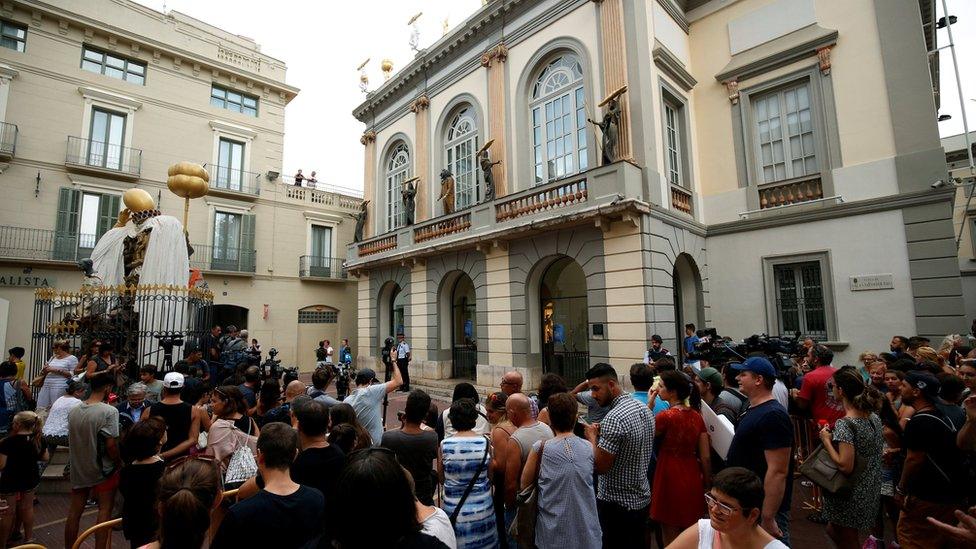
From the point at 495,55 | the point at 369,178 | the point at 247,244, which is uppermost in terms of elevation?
the point at 495,55

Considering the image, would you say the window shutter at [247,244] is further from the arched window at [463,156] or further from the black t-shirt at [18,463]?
the black t-shirt at [18,463]

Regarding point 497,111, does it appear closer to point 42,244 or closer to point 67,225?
point 67,225

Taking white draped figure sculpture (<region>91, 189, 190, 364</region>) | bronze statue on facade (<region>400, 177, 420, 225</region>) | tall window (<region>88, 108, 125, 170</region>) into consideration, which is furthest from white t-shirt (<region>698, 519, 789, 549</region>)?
tall window (<region>88, 108, 125, 170</region>)

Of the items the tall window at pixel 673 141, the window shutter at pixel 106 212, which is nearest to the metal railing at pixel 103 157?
the window shutter at pixel 106 212

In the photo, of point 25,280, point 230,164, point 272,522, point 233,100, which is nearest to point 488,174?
point 272,522

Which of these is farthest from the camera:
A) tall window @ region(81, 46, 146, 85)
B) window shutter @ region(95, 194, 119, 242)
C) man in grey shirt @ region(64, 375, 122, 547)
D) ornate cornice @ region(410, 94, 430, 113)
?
tall window @ region(81, 46, 146, 85)

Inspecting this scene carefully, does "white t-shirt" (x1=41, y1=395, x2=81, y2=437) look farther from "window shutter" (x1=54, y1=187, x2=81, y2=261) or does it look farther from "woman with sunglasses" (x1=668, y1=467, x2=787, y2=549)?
"window shutter" (x1=54, y1=187, x2=81, y2=261)

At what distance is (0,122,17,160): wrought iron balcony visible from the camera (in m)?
16.1

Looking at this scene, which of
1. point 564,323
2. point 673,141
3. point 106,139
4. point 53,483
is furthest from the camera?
point 106,139

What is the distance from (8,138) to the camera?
16.3 meters

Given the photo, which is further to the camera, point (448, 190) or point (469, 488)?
point (448, 190)

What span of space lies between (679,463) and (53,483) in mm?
8140

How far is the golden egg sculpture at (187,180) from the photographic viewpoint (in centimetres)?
934

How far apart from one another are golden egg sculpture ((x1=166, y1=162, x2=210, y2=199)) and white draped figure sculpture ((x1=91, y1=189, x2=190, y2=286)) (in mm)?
632
